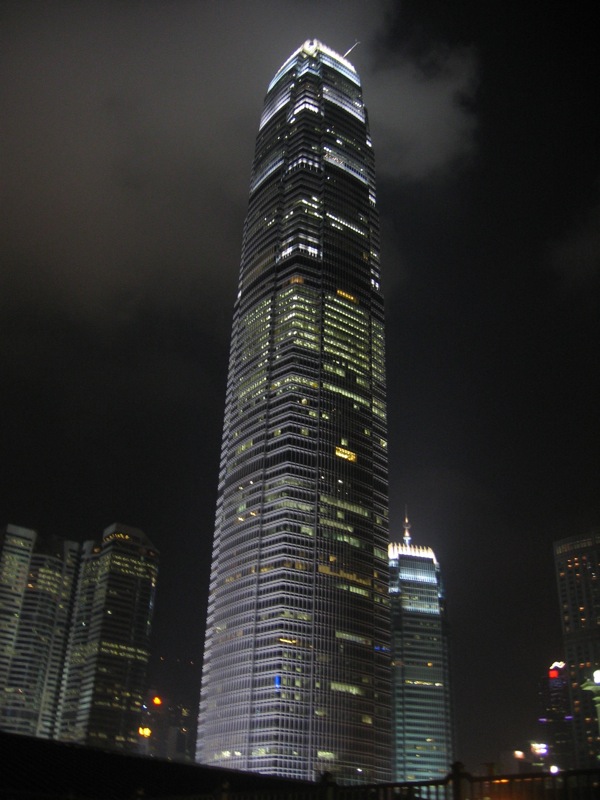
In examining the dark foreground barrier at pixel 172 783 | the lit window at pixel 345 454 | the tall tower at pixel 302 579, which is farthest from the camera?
the lit window at pixel 345 454

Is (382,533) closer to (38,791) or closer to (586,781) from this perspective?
(38,791)

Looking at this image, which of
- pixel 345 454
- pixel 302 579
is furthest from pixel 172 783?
pixel 345 454

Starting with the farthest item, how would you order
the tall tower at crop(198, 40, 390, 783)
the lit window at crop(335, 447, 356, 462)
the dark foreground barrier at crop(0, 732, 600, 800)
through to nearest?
1. the lit window at crop(335, 447, 356, 462)
2. the tall tower at crop(198, 40, 390, 783)
3. the dark foreground barrier at crop(0, 732, 600, 800)

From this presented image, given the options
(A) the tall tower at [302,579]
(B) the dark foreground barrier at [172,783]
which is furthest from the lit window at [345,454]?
(B) the dark foreground barrier at [172,783]

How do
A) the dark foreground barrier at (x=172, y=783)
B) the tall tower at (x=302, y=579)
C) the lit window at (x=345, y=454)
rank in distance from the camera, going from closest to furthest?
the dark foreground barrier at (x=172, y=783) < the tall tower at (x=302, y=579) < the lit window at (x=345, y=454)

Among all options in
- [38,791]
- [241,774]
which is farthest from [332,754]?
[38,791]

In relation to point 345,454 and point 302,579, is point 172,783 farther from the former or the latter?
point 345,454

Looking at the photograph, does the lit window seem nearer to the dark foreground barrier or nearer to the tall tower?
the tall tower

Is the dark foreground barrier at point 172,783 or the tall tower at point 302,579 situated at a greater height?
the tall tower at point 302,579

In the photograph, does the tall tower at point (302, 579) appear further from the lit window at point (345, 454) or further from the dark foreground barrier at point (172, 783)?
the dark foreground barrier at point (172, 783)

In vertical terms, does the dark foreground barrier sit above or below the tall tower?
below

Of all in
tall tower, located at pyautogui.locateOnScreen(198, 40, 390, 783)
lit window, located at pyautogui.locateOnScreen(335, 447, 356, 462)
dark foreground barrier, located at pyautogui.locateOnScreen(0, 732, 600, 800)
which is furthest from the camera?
lit window, located at pyautogui.locateOnScreen(335, 447, 356, 462)

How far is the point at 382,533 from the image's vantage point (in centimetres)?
19138

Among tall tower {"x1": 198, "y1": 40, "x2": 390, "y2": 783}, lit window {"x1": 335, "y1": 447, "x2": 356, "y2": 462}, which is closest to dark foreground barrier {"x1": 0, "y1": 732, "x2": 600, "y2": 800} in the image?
tall tower {"x1": 198, "y1": 40, "x2": 390, "y2": 783}
